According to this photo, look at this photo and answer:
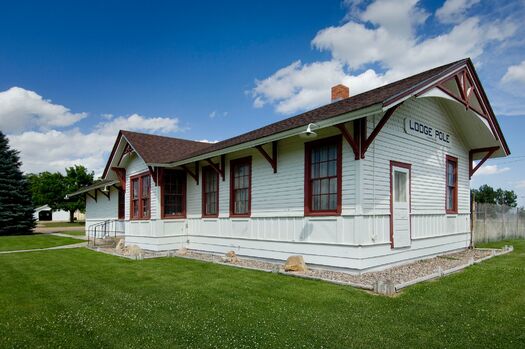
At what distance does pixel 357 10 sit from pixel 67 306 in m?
9.87

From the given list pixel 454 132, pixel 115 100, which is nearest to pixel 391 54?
pixel 454 132

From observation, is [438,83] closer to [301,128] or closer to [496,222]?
[301,128]

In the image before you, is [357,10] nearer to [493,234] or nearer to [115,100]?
[493,234]

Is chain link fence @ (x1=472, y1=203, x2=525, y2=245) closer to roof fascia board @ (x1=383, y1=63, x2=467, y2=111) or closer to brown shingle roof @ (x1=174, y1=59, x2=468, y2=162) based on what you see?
roof fascia board @ (x1=383, y1=63, x2=467, y2=111)

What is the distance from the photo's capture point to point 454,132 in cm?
1255

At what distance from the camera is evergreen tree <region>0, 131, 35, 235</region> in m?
27.6

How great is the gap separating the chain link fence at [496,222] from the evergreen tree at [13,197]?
30.0m

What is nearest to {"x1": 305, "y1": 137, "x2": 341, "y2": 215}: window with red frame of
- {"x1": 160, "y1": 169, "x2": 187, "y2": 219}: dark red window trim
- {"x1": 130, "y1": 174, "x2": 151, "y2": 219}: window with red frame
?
{"x1": 160, "y1": 169, "x2": 187, "y2": 219}: dark red window trim

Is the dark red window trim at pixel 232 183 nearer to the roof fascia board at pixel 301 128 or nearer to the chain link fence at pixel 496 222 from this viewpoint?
the roof fascia board at pixel 301 128

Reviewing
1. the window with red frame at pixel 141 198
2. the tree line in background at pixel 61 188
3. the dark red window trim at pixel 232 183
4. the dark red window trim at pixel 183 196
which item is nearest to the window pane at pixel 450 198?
the dark red window trim at pixel 232 183

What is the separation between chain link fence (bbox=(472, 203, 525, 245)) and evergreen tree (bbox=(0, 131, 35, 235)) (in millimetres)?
30014

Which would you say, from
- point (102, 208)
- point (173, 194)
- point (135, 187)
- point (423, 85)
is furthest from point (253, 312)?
point (102, 208)

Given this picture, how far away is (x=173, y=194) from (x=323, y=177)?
293 inches

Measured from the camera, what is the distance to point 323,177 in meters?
9.28
